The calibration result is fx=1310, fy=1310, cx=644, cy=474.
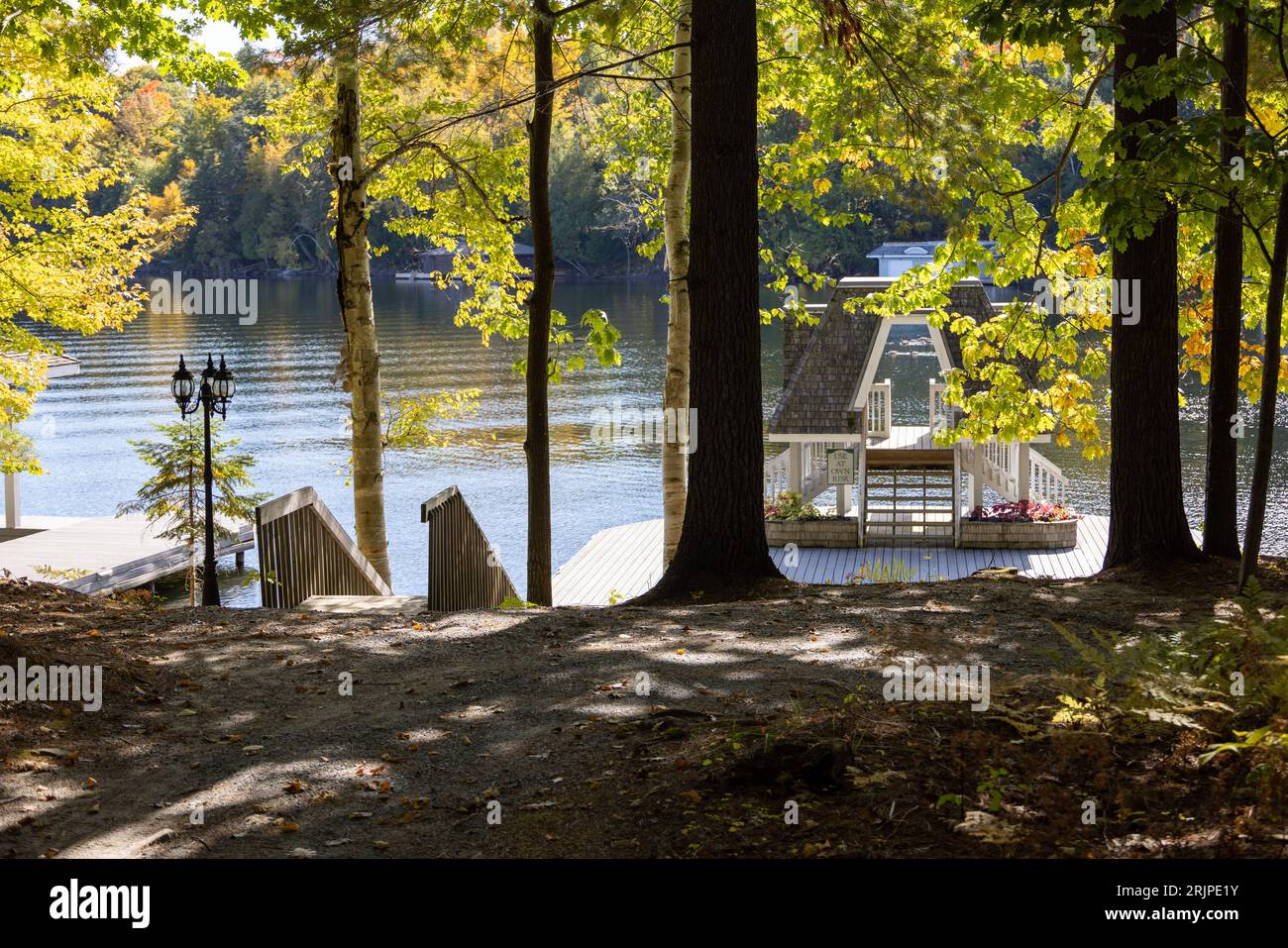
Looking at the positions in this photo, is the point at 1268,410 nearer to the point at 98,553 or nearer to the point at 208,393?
the point at 208,393

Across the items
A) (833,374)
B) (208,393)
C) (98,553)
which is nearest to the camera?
(208,393)

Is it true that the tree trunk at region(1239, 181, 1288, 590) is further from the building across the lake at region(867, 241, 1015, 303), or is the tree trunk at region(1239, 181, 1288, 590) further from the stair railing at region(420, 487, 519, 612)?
the building across the lake at region(867, 241, 1015, 303)

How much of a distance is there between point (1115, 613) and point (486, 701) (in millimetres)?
4105

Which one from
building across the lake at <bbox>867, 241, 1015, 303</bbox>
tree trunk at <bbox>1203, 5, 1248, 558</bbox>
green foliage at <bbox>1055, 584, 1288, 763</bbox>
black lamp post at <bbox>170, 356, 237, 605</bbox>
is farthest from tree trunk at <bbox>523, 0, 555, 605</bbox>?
building across the lake at <bbox>867, 241, 1015, 303</bbox>

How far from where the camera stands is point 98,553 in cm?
2388

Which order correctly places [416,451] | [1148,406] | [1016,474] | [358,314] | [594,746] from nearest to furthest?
[594,746] → [1148,406] → [358,314] → [1016,474] → [416,451]

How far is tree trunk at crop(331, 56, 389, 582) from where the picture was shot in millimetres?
13555

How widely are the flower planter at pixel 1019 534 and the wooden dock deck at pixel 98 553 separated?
46.1ft

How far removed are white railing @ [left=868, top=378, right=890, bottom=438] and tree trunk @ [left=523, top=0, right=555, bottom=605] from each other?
14.3 metres

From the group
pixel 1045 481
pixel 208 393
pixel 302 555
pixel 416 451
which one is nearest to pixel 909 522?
pixel 1045 481

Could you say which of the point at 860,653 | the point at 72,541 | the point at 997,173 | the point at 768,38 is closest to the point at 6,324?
the point at 72,541

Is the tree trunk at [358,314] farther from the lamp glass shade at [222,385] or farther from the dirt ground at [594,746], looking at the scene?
the dirt ground at [594,746]

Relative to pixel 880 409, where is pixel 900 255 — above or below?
above

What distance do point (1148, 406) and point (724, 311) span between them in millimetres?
3300
